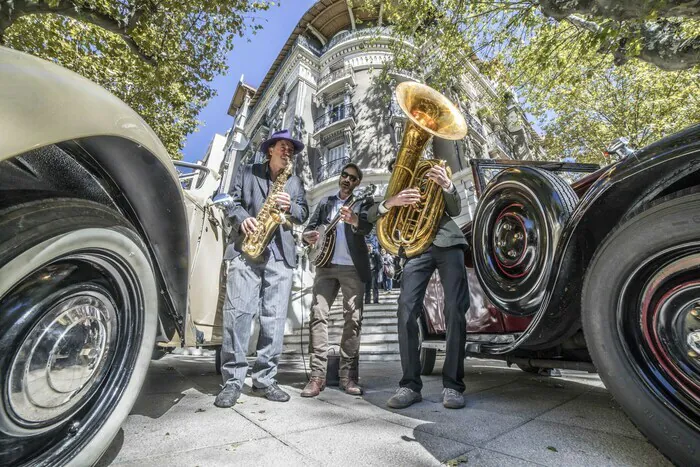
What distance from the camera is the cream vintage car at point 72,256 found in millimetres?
794

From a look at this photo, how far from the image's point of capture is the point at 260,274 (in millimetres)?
2463

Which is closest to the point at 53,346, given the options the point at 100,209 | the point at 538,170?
the point at 100,209

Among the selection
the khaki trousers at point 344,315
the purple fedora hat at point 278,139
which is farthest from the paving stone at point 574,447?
the purple fedora hat at point 278,139

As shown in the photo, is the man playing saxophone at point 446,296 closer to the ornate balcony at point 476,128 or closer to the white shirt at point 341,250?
the white shirt at point 341,250

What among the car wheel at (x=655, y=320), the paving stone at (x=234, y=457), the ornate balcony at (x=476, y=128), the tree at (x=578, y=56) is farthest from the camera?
the ornate balcony at (x=476, y=128)

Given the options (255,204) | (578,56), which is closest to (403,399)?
(255,204)

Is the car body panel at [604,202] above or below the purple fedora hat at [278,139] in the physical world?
below

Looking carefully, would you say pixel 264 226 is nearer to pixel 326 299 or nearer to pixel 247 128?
pixel 326 299

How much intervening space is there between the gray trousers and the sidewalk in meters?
0.21

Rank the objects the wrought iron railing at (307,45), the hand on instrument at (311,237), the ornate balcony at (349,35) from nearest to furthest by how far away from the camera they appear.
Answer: the hand on instrument at (311,237) → the ornate balcony at (349,35) → the wrought iron railing at (307,45)

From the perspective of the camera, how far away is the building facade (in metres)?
16.8

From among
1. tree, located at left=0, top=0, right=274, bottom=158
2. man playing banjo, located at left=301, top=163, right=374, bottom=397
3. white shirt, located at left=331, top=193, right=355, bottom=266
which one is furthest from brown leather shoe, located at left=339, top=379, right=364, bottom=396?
tree, located at left=0, top=0, right=274, bottom=158

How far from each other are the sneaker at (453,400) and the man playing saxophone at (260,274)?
105 cm

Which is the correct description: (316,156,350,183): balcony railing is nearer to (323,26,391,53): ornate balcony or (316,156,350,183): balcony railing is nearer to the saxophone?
(323,26,391,53): ornate balcony
